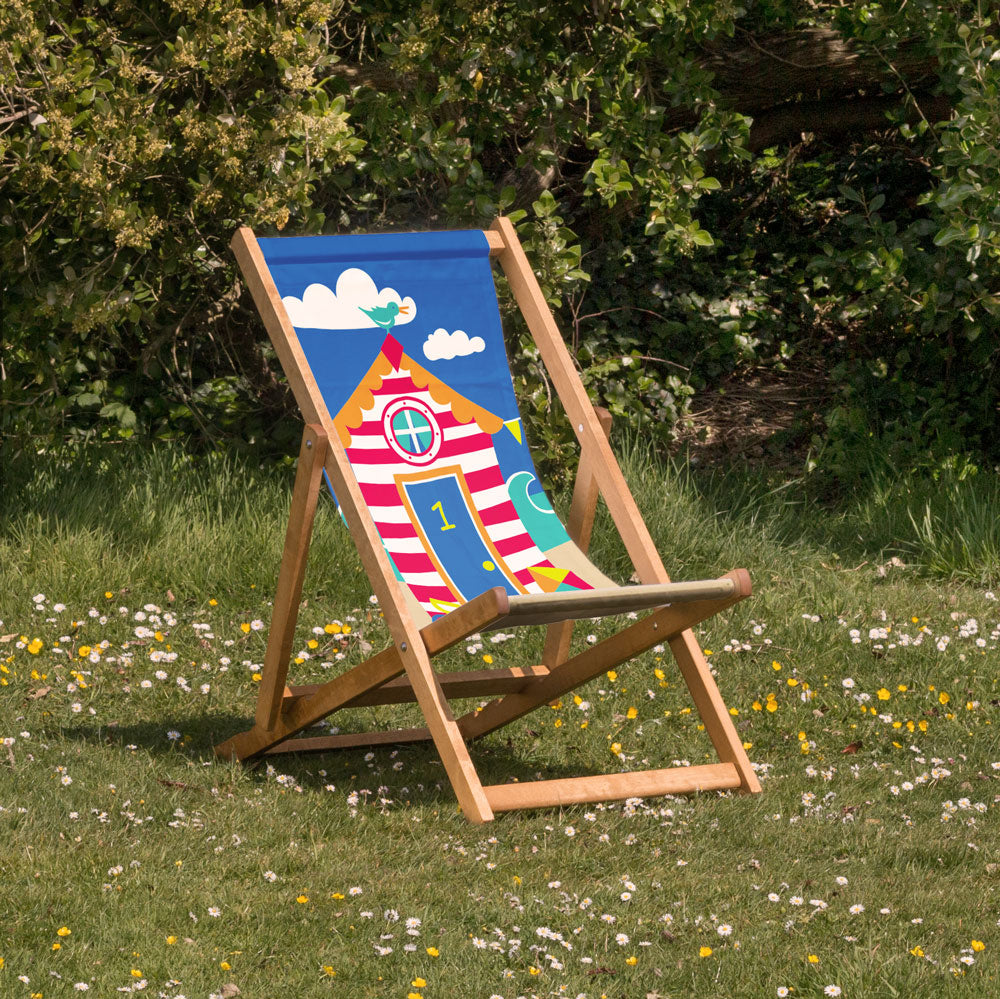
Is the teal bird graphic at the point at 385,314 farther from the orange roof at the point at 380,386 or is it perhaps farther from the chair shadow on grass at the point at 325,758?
the chair shadow on grass at the point at 325,758

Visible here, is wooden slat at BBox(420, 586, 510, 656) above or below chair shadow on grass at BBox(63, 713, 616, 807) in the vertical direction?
above

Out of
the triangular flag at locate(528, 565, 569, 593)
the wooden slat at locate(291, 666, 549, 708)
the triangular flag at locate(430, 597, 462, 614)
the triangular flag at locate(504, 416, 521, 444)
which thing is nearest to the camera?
the triangular flag at locate(430, 597, 462, 614)

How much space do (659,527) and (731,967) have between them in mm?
2619

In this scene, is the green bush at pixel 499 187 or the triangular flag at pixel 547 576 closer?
the triangular flag at pixel 547 576

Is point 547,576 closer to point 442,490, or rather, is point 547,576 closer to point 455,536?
point 455,536

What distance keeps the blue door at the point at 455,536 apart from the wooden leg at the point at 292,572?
0.30 metres

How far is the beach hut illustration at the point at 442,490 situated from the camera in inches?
138

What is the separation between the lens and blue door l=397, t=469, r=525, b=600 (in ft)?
11.4

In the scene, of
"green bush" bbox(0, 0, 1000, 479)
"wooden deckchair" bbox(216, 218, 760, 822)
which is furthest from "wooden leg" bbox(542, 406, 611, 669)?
"green bush" bbox(0, 0, 1000, 479)

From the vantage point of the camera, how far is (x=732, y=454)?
666 centimetres

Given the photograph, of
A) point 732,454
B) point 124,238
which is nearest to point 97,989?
point 124,238

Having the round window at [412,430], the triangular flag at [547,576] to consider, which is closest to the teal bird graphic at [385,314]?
the round window at [412,430]

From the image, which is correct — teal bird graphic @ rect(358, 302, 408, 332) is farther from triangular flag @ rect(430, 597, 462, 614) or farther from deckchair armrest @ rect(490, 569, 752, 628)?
deckchair armrest @ rect(490, 569, 752, 628)

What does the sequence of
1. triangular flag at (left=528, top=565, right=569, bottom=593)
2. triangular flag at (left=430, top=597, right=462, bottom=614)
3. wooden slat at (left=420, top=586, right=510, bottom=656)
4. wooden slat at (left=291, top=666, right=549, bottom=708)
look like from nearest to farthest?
wooden slat at (left=420, top=586, right=510, bottom=656) → triangular flag at (left=430, top=597, right=462, bottom=614) → triangular flag at (left=528, top=565, right=569, bottom=593) → wooden slat at (left=291, top=666, right=549, bottom=708)
